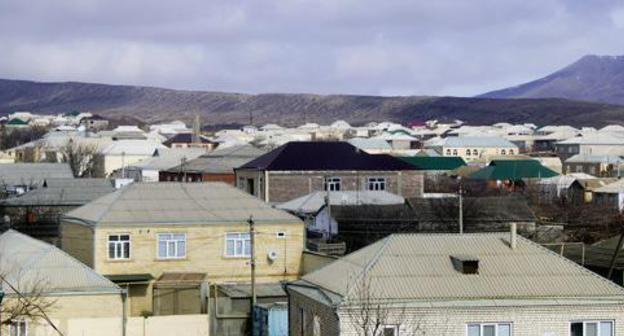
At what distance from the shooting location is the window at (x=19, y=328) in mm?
23281

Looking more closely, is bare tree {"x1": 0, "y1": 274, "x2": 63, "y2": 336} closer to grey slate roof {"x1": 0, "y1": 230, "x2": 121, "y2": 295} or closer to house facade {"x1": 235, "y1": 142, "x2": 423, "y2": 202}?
grey slate roof {"x1": 0, "y1": 230, "x2": 121, "y2": 295}

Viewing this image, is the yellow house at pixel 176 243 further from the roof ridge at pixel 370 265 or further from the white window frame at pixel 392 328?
the white window frame at pixel 392 328

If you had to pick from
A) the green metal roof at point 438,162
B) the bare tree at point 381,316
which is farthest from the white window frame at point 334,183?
the green metal roof at point 438,162

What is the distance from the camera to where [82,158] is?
100 meters

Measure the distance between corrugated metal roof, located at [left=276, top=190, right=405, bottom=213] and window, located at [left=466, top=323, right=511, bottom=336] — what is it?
1009 inches

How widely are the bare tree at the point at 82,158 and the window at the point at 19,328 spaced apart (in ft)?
216

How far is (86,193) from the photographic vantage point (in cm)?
5097

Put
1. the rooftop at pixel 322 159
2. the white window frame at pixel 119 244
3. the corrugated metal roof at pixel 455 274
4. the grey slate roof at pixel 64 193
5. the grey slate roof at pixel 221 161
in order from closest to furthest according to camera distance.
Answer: the corrugated metal roof at pixel 455 274, the white window frame at pixel 119 244, the grey slate roof at pixel 64 193, the rooftop at pixel 322 159, the grey slate roof at pixel 221 161

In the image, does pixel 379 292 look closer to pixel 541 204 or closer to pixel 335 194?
pixel 335 194

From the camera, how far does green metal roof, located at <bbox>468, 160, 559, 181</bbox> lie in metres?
78.9

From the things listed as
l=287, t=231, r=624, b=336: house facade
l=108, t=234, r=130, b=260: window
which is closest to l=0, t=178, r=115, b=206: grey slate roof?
l=108, t=234, r=130, b=260: window

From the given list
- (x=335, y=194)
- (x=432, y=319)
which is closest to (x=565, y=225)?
(x=335, y=194)

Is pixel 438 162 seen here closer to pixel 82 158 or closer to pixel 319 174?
pixel 82 158

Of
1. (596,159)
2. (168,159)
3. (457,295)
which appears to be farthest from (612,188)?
(457,295)
